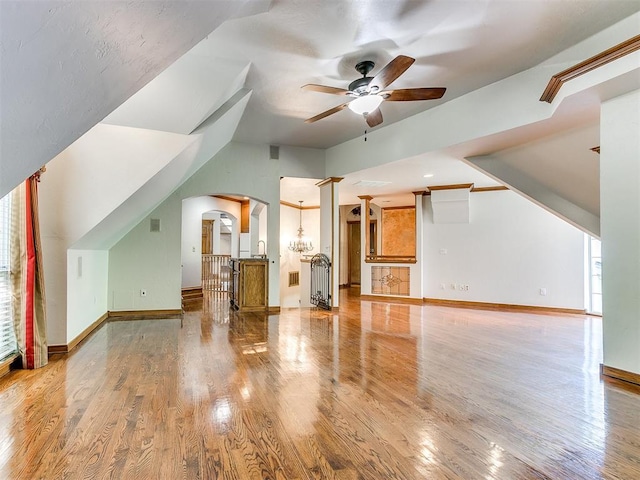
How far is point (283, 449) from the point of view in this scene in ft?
6.41

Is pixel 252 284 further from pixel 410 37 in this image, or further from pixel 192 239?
pixel 410 37

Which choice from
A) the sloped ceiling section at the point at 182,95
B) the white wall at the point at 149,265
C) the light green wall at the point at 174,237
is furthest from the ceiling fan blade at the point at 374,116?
the white wall at the point at 149,265

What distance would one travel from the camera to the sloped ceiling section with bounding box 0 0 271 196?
40.4 inches

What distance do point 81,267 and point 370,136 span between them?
4.68 metres

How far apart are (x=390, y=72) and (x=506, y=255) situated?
5.52 m

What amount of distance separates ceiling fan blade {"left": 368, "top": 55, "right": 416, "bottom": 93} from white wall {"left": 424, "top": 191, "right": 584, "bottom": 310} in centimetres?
498

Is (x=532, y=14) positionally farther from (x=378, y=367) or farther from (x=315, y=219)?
(x=315, y=219)

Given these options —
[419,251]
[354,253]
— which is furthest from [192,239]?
[419,251]

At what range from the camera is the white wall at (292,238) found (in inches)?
403

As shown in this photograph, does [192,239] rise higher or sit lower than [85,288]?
higher

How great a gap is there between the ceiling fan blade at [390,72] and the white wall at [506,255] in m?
4.98

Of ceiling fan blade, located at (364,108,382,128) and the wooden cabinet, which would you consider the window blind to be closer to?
the wooden cabinet

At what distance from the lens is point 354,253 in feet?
38.9

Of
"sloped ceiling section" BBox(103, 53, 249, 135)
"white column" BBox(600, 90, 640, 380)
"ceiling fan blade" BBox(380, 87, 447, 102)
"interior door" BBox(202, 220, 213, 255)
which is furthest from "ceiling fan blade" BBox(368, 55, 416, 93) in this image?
"interior door" BBox(202, 220, 213, 255)
